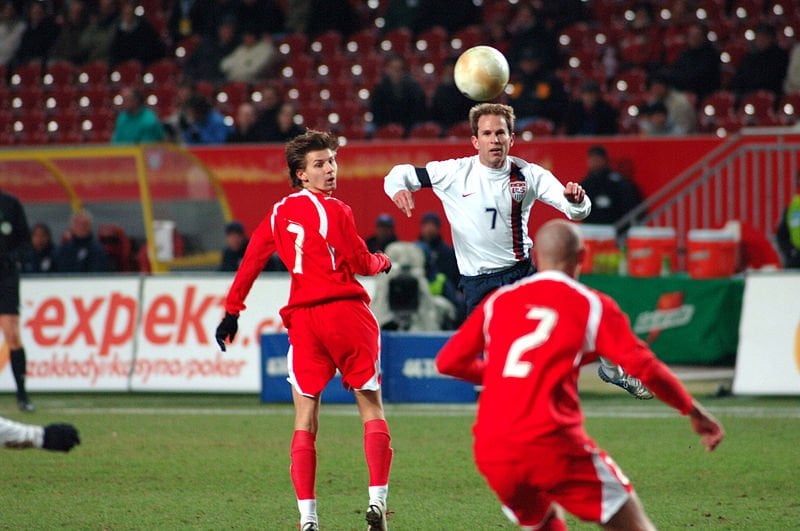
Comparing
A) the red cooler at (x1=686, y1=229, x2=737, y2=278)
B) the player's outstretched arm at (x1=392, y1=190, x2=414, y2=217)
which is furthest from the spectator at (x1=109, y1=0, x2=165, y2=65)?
the player's outstretched arm at (x1=392, y1=190, x2=414, y2=217)

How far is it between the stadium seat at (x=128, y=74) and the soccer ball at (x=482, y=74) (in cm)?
1419

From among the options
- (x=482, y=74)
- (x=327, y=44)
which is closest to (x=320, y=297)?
(x=482, y=74)

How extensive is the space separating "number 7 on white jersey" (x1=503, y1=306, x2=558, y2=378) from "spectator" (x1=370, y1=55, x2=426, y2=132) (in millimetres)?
13660

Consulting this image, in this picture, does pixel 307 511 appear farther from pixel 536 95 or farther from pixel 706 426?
pixel 536 95

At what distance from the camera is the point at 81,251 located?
15664 mm

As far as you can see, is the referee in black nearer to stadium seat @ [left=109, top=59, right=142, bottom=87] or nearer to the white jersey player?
the white jersey player

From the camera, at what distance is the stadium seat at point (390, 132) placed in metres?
18.0

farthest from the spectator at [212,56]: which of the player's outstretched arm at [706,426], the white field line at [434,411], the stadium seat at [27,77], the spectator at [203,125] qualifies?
the player's outstretched arm at [706,426]

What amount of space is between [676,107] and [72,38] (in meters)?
11.2

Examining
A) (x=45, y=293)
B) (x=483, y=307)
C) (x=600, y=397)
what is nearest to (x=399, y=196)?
(x=483, y=307)

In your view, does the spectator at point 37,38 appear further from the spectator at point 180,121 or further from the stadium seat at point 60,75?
the spectator at point 180,121

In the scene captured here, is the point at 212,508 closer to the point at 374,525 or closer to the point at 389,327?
the point at 374,525

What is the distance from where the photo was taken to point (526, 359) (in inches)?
180

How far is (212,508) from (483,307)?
3372 millimetres
